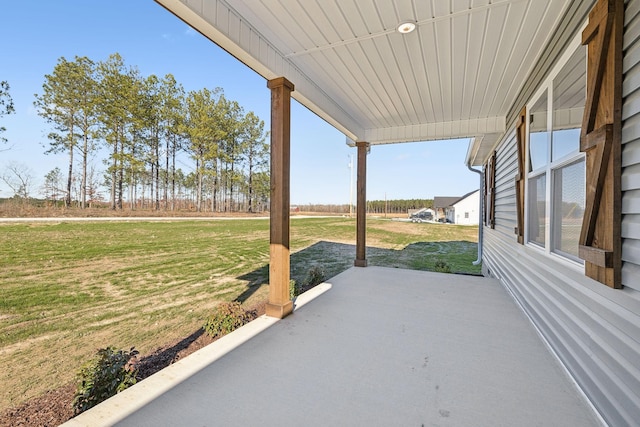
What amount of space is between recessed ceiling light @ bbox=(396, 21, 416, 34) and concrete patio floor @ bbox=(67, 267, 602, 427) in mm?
2585

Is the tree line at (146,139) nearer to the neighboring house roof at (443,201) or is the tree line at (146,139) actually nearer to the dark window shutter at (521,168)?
the dark window shutter at (521,168)

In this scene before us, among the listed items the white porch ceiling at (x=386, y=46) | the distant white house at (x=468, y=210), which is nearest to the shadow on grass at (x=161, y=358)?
the white porch ceiling at (x=386, y=46)

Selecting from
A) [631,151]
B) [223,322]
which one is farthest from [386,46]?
[223,322]

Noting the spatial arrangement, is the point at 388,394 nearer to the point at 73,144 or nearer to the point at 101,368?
the point at 101,368

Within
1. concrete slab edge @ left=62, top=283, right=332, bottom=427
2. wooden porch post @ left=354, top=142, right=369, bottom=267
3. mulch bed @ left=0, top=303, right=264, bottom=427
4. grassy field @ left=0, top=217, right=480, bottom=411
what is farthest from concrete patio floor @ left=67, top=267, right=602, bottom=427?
wooden porch post @ left=354, top=142, right=369, bottom=267

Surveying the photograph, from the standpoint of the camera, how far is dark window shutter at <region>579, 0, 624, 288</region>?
1.26m

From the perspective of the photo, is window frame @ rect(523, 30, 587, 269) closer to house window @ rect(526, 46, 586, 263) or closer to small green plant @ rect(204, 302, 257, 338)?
house window @ rect(526, 46, 586, 263)

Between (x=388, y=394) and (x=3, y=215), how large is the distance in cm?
1662

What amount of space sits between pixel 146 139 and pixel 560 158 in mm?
24475

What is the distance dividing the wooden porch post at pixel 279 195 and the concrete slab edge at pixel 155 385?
1.18 ft

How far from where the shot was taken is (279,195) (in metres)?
2.74

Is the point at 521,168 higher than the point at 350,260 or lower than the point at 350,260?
higher

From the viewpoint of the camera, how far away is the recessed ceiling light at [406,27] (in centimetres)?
210

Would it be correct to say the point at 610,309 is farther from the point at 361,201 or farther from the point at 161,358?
the point at 361,201
